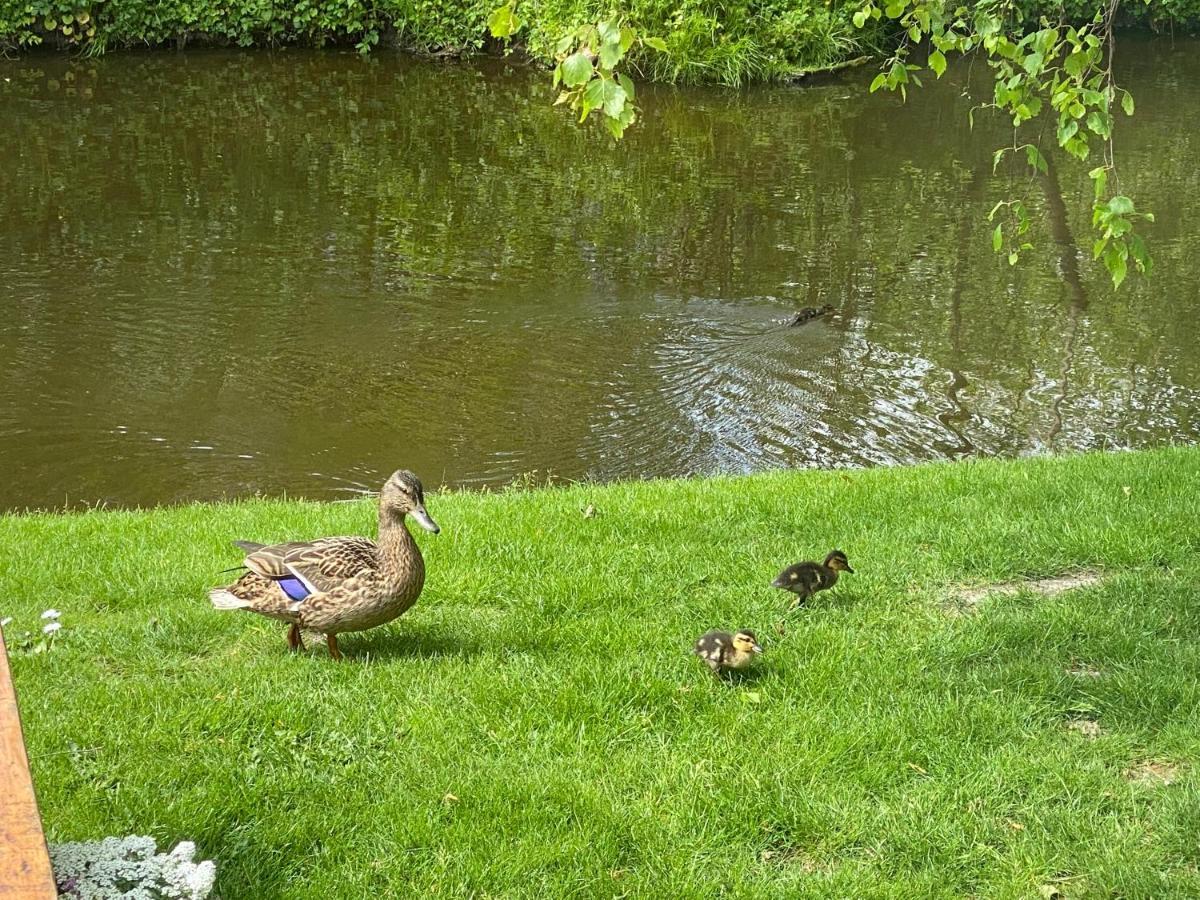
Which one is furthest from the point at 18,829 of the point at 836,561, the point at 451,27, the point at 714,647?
the point at 451,27

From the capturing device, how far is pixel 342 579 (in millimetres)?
5293

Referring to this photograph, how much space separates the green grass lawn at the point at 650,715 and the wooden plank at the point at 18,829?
1.60 metres

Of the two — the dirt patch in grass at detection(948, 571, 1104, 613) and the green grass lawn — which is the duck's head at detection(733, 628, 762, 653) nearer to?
the green grass lawn

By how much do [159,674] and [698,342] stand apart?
9.25 metres

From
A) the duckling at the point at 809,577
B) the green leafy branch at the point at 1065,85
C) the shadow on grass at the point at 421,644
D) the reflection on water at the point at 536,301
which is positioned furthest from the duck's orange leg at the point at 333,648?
the reflection on water at the point at 536,301

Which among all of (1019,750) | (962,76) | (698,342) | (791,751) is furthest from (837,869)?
(962,76)

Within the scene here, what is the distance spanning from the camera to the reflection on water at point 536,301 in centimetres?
1147

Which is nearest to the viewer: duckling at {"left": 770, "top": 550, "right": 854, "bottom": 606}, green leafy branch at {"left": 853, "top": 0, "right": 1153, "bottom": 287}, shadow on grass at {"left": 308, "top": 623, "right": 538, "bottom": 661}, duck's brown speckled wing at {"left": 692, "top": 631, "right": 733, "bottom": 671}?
duck's brown speckled wing at {"left": 692, "top": 631, "right": 733, "bottom": 671}

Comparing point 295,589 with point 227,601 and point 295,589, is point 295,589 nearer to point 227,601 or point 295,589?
point 295,589

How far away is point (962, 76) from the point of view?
98.5ft

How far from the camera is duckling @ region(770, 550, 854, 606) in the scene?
600 centimetres

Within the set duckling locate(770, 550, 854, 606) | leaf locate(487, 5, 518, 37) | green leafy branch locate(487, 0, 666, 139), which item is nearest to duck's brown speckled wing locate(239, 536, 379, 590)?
duckling locate(770, 550, 854, 606)

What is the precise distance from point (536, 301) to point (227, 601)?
992 centimetres

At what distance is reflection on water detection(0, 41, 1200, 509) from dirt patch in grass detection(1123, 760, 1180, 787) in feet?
20.8
